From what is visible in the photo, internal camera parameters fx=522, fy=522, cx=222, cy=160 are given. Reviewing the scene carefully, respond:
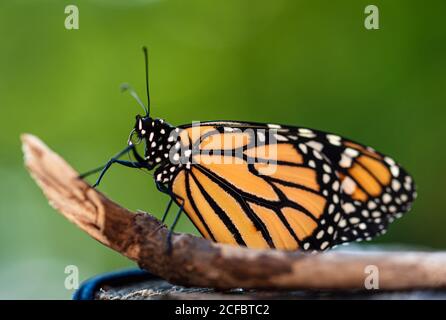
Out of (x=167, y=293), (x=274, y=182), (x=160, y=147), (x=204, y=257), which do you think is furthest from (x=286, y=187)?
(x=204, y=257)

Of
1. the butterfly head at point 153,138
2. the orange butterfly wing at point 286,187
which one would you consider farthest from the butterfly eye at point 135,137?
the orange butterfly wing at point 286,187

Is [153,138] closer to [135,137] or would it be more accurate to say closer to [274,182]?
[135,137]

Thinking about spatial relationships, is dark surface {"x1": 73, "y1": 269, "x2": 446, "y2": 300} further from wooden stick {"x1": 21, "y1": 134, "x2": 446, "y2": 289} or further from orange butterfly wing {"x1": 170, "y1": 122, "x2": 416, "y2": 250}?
orange butterfly wing {"x1": 170, "y1": 122, "x2": 416, "y2": 250}

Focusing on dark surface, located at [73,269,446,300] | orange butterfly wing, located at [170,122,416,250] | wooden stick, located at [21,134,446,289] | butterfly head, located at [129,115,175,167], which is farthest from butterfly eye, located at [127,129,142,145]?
wooden stick, located at [21,134,446,289]

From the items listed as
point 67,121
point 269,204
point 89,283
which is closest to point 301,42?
point 67,121

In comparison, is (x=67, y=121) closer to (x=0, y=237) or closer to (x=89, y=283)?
(x=0, y=237)

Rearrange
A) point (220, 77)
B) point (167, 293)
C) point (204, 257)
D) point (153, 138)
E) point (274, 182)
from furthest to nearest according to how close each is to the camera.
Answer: point (220, 77), point (274, 182), point (153, 138), point (167, 293), point (204, 257)
